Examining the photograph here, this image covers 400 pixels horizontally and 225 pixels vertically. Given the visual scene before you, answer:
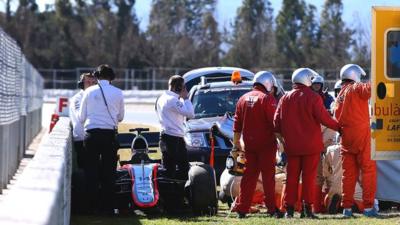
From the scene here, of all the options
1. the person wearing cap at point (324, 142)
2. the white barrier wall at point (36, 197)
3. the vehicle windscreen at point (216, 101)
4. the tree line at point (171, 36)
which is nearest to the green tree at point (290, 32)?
the tree line at point (171, 36)

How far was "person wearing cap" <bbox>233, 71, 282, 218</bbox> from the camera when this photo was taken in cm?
1086

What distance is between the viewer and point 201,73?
18.0 metres

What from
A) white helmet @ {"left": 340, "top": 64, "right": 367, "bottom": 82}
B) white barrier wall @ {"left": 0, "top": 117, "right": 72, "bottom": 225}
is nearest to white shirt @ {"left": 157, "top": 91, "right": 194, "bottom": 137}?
white helmet @ {"left": 340, "top": 64, "right": 367, "bottom": 82}

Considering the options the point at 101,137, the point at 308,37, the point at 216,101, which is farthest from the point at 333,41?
the point at 101,137

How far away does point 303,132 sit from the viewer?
10.6 meters

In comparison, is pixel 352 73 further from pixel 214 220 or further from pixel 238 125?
pixel 214 220

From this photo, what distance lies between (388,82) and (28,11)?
266 ft

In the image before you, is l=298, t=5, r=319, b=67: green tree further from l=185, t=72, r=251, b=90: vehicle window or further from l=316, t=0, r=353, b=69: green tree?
l=185, t=72, r=251, b=90: vehicle window

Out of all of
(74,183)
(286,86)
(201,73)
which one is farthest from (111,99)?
(286,86)

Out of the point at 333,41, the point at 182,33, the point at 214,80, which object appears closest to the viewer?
the point at 214,80

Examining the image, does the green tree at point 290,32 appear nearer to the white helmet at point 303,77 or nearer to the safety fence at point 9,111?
the safety fence at point 9,111

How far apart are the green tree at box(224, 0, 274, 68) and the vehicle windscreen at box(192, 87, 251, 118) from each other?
61978mm

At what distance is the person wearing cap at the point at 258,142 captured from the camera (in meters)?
10.9

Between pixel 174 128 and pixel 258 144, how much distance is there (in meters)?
1.15
